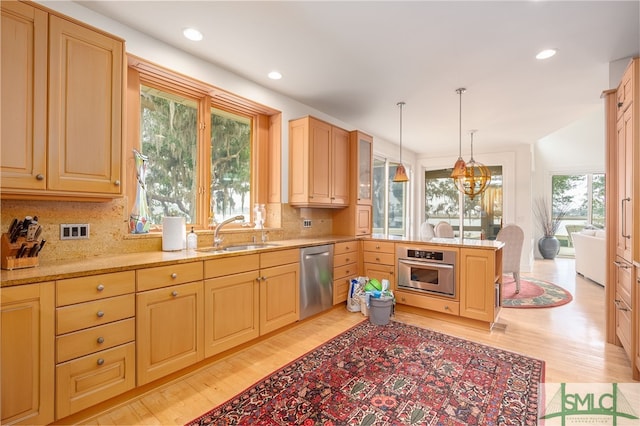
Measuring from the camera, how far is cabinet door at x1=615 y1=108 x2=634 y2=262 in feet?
7.25

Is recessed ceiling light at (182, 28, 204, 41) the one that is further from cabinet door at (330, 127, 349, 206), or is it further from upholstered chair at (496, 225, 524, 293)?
upholstered chair at (496, 225, 524, 293)

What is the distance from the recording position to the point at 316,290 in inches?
131

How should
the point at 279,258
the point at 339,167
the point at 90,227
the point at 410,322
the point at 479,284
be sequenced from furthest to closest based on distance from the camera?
the point at 339,167, the point at 410,322, the point at 479,284, the point at 279,258, the point at 90,227

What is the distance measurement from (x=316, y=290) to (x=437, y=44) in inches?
107

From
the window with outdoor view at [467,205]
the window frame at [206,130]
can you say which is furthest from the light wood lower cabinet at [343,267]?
the window with outdoor view at [467,205]

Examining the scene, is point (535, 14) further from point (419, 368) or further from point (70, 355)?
point (70, 355)

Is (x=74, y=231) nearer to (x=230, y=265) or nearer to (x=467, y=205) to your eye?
(x=230, y=265)

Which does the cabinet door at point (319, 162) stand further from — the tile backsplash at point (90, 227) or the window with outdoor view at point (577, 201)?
the window with outdoor view at point (577, 201)

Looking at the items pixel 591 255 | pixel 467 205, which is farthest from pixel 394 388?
pixel 467 205

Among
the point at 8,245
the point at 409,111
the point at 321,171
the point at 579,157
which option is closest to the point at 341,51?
the point at 321,171

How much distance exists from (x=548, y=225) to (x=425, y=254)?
653cm

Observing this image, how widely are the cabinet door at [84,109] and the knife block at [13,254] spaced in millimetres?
354

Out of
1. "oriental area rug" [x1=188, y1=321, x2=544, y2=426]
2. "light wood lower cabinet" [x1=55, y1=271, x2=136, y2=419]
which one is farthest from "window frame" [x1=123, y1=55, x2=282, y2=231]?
"oriental area rug" [x1=188, y1=321, x2=544, y2=426]

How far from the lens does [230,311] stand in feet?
7.99
